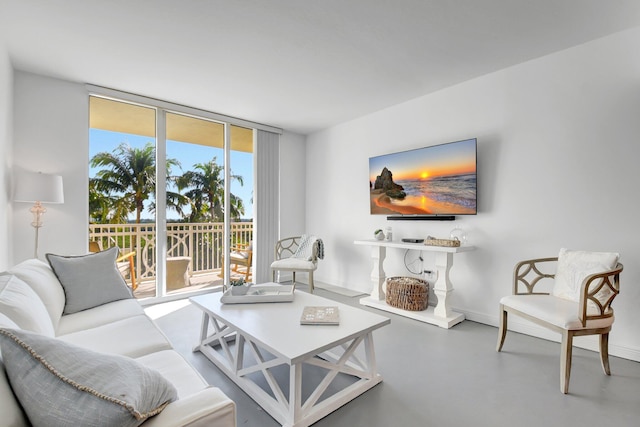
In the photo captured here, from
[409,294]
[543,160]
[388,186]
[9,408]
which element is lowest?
[409,294]

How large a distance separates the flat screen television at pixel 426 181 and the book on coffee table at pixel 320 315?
5.97 ft

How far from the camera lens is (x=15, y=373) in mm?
734

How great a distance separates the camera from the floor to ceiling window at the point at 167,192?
138 inches

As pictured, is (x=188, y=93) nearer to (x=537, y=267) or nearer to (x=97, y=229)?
(x=97, y=229)

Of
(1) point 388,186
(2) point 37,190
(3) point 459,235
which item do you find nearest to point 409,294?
(3) point 459,235

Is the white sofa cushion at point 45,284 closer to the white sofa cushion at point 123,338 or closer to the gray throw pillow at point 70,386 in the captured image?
the white sofa cushion at point 123,338

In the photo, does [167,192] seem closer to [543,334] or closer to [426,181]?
[426,181]

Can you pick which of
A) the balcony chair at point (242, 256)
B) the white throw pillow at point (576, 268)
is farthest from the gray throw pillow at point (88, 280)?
the white throw pillow at point (576, 268)

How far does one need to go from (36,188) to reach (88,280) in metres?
1.13

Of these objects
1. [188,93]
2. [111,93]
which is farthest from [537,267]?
[111,93]

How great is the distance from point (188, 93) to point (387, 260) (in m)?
3.06

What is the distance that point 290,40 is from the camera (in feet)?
7.76

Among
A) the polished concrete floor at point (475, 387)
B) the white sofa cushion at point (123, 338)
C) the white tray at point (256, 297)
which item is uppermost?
the white tray at point (256, 297)

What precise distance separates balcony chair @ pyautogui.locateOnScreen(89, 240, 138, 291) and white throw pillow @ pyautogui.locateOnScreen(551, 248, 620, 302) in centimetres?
436
